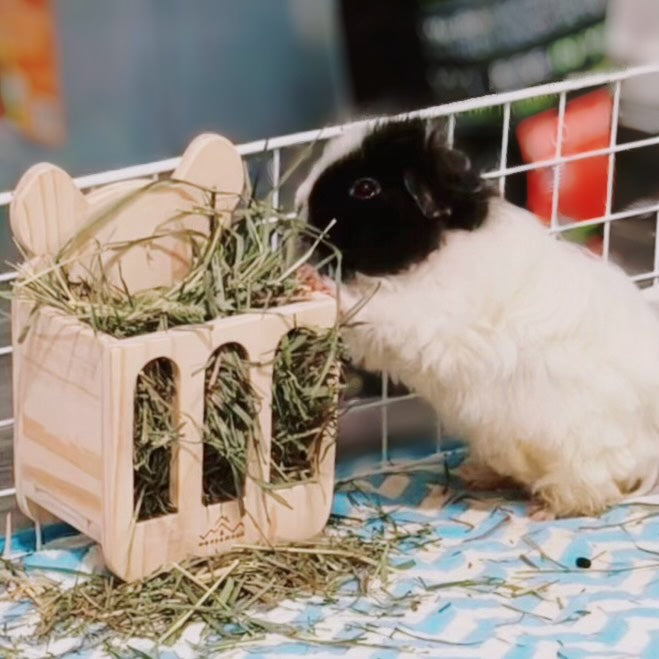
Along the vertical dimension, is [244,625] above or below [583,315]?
below

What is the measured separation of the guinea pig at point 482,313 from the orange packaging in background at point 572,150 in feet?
1.42

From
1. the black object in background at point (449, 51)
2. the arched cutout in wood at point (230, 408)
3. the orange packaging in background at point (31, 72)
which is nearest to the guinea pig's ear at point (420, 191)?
the arched cutout in wood at point (230, 408)

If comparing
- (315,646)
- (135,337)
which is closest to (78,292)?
(135,337)

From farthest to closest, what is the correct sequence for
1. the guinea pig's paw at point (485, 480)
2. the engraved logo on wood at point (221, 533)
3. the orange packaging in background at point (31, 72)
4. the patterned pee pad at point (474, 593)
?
the orange packaging in background at point (31, 72), the guinea pig's paw at point (485, 480), the engraved logo on wood at point (221, 533), the patterned pee pad at point (474, 593)

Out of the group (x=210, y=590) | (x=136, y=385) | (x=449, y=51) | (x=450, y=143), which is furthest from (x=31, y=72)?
(x=210, y=590)

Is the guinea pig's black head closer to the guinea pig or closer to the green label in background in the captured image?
the guinea pig

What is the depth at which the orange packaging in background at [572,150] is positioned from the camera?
200 cm

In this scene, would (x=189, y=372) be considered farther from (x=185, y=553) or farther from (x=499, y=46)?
(x=499, y=46)

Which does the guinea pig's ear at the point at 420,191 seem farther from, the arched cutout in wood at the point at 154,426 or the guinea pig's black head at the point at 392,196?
the arched cutout in wood at the point at 154,426

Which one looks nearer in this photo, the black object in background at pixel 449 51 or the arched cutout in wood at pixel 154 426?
the arched cutout in wood at pixel 154 426

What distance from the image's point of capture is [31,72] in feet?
6.65

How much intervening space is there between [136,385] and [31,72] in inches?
31.5

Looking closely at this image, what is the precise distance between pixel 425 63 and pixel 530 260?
584 millimetres

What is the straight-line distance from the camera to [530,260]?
153 cm
